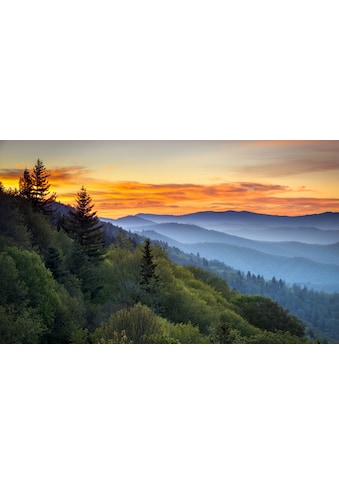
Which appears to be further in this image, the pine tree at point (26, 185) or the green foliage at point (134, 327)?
the pine tree at point (26, 185)

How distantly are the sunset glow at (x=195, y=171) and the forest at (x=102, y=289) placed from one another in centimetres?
31

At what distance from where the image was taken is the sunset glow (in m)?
10.4

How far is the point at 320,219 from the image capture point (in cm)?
1078

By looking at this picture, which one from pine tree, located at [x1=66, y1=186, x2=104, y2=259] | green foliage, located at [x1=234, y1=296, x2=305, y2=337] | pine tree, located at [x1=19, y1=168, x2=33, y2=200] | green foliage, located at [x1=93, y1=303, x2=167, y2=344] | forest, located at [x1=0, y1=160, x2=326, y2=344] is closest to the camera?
green foliage, located at [x1=93, y1=303, x2=167, y2=344]

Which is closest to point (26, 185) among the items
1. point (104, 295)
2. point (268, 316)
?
point (104, 295)

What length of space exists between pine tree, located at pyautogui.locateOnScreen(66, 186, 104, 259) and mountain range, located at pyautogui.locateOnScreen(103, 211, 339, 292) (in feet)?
1.21

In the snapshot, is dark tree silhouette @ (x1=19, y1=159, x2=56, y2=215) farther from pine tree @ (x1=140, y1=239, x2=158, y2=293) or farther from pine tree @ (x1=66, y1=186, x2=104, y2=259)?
pine tree @ (x1=140, y1=239, x2=158, y2=293)

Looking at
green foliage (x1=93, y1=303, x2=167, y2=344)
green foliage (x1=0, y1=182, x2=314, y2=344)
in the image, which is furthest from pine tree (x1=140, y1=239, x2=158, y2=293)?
green foliage (x1=93, y1=303, x2=167, y2=344)

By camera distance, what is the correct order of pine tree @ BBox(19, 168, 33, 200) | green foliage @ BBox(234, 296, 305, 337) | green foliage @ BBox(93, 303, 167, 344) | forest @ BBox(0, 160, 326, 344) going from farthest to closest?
green foliage @ BBox(234, 296, 305, 337)
pine tree @ BBox(19, 168, 33, 200)
forest @ BBox(0, 160, 326, 344)
green foliage @ BBox(93, 303, 167, 344)

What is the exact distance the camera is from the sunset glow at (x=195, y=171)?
34.1 feet

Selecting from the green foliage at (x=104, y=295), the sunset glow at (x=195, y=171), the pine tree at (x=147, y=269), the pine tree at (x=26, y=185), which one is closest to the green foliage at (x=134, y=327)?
the green foliage at (x=104, y=295)

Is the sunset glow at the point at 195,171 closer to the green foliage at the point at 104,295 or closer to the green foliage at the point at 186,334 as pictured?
the green foliage at the point at 104,295

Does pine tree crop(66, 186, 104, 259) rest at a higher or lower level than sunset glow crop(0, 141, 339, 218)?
lower
